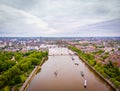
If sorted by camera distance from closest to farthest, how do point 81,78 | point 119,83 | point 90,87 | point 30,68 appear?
point 119,83
point 90,87
point 81,78
point 30,68

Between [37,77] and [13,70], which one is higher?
[13,70]

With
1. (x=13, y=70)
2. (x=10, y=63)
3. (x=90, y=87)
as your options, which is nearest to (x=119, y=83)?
(x=90, y=87)

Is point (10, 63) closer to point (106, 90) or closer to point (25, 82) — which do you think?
point (25, 82)

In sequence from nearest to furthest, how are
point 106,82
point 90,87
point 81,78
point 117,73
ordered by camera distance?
1. point 90,87
2. point 106,82
3. point 117,73
4. point 81,78

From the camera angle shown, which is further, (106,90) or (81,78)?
(81,78)

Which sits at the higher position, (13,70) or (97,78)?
(13,70)

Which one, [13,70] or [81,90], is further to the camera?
[13,70]

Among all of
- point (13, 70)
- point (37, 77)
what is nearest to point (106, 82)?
point (37, 77)

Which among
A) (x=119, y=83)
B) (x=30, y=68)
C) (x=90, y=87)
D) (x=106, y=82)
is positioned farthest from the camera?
(x=30, y=68)

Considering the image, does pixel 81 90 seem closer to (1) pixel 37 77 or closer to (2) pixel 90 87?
(2) pixel 90 87
